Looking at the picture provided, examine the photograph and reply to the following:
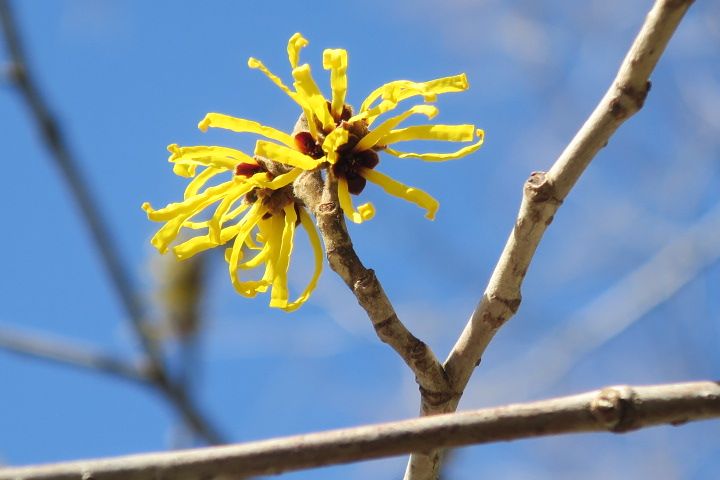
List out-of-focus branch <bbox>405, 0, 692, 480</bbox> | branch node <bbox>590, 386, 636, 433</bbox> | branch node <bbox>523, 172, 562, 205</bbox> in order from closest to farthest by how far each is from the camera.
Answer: branch node <bbox>590, 386, 636, 433</bbox> < out-of-focus branch <bbox>405, 0, 692, 480</bbox> < branch node <bbox>523, 172, 562, 205</bbox>

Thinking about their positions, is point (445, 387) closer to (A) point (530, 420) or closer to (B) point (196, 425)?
(A) point (530, 420)

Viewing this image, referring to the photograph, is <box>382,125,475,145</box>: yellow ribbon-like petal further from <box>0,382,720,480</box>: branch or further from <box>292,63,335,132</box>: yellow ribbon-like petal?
<box>0,382,720,480</box>: branch

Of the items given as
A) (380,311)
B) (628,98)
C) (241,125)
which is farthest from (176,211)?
(628,98)

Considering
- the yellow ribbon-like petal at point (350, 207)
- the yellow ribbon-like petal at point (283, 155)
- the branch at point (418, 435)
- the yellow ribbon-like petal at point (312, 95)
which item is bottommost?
the branch at point (418, 435)

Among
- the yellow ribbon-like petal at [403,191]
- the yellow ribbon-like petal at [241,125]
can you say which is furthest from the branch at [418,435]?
the yellow ribbon-like petal at [241,125]

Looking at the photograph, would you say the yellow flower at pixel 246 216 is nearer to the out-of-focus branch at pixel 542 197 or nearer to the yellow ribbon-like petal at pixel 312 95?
the yellow ribbon-like petal at pixel 312 95

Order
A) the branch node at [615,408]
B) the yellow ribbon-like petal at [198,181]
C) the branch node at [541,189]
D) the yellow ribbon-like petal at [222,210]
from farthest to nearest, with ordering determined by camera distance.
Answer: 1. the yellow ribbon-like petal at [198,181]
2. the yellow ribbon-like petal at [222,210]
3. the branch node at [541,189]
4. the branch node at [615,408]

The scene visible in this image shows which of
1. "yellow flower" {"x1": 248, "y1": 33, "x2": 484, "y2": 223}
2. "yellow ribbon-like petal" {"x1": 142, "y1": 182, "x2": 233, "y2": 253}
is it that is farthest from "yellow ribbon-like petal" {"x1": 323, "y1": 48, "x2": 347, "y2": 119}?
"yellow ribbon-like petal" {"x1": 142, "y1": 182, "x2": 233, "y2": 253}

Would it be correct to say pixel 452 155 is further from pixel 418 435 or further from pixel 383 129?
pixel 418 435
